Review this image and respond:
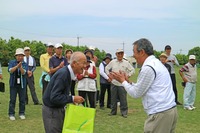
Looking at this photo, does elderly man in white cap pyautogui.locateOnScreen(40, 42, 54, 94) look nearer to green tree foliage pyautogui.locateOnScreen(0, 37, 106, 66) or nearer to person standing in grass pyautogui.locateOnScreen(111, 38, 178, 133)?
person standing in grass pyautogui.locateOnScreen(111, 38, 178, 133)

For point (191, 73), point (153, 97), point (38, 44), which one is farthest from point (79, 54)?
point (38, 44)

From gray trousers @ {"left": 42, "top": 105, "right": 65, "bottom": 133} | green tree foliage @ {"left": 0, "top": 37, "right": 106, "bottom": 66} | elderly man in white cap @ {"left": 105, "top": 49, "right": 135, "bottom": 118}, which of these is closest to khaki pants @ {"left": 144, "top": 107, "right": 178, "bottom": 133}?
gray trousers @ {"left": 42, "top": 105, "right": 65, "bottom": 133}

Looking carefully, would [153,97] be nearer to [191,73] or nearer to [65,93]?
[65,93]

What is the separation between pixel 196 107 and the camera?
11336 mm

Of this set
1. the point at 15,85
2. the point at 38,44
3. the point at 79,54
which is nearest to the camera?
the point at 79,54

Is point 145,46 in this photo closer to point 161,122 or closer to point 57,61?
point 161,122

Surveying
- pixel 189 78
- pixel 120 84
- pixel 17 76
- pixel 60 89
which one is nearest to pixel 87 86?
pixel 120 84

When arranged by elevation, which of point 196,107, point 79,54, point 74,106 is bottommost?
point 196,107

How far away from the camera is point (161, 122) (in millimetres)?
3936

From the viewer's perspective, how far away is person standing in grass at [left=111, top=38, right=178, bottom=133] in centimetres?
387

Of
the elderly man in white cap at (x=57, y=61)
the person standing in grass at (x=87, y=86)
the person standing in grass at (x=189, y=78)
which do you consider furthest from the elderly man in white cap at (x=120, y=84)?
the person standing in grass at (x=189, y=78)

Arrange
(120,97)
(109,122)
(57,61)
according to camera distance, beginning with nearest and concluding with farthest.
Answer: (109,122)
(57,61)
(120,97)

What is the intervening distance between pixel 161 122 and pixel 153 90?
0.43 meters

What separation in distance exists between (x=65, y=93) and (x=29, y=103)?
754 cm
